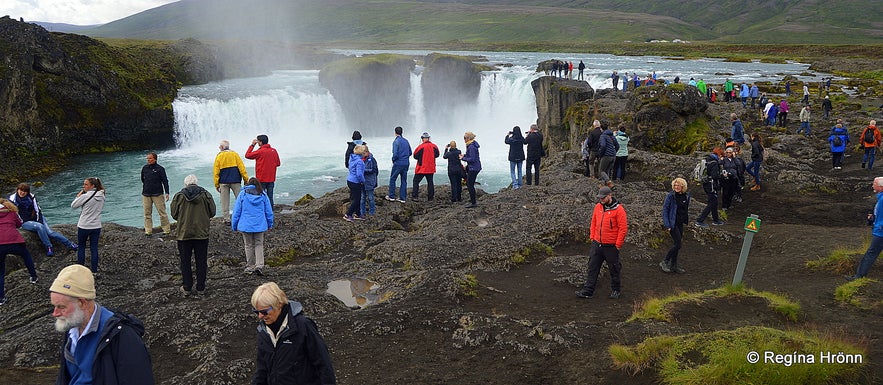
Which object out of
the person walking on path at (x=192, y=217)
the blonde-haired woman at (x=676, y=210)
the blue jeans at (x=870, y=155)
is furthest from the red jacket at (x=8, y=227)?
the blue jeans at (x=870, y=155)

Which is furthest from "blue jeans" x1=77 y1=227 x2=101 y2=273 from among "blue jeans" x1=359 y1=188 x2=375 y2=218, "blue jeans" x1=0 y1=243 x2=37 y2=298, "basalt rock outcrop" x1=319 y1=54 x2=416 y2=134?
"basalt rock outcrop" x1=319 y1=54 x2=416 y2=134

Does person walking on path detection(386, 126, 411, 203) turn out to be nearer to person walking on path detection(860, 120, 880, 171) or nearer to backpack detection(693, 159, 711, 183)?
backpack detection(693, 159, 711, 183)

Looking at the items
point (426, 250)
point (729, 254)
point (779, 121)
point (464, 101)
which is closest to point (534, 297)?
point (426, 250)

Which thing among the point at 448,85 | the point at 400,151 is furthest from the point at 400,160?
the point at 448,85

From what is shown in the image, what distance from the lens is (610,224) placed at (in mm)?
10125

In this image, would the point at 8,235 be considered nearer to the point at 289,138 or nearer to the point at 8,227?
the point at 8,227

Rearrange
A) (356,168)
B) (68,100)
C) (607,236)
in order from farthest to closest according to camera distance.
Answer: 1. (68,100)
2. (356,168)
3. (607,236)

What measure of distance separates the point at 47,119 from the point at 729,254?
42.2 metres

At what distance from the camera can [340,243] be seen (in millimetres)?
15703

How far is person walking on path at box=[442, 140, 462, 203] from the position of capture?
17.9 metres

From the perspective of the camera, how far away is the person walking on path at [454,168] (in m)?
17.9

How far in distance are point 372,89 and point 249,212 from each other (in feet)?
151

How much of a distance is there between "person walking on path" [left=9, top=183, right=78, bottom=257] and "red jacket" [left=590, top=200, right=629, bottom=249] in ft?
38.7

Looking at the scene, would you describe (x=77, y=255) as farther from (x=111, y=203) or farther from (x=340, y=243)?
(x=111, y=203)
